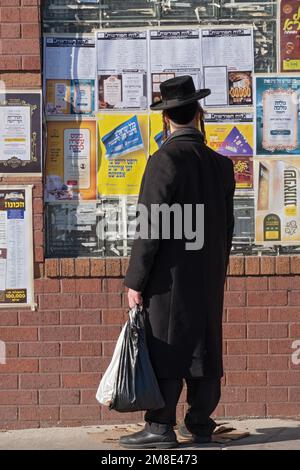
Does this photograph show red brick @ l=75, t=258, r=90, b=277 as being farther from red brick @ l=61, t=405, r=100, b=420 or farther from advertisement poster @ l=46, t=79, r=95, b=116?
advertisement poster @ l=46, t=79, r=95, b=116

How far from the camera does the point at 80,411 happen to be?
6520 mm

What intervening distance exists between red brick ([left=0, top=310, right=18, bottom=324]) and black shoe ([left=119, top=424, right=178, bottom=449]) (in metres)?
1.39

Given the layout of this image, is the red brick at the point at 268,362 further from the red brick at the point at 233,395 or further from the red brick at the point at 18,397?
the red brick at the point at 18,397

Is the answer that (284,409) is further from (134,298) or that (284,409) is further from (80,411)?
(134,298)

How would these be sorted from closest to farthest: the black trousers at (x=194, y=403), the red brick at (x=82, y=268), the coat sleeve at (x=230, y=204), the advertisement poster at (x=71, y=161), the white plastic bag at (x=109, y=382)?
1. the white plastic bag at (x=109, y=382)
2. the black trousers at (x=194, y=403)
3. the coat sleeve at (x=230, y=204)
4. the red brick at (x=82, y=268)
5. the advertisement poster at (x=71, y=161)

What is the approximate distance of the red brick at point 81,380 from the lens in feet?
21.3

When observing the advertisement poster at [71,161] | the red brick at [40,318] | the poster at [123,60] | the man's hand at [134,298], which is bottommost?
the red brick at [40,318]

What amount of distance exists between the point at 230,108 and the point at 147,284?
5.82 feet

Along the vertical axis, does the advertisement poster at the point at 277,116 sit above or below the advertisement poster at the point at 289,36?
below

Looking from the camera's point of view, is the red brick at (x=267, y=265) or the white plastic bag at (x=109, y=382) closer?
the white plastic bag at (x=109, y=382)

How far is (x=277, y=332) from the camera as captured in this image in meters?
6.54

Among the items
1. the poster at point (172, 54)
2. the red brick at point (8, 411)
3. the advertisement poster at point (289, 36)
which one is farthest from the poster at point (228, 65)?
the red brick at point (8, 411)

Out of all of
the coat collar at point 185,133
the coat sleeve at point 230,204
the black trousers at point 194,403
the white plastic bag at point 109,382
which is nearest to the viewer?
the white plastic bag at point 109,382

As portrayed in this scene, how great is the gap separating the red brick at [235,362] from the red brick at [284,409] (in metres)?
0.34
